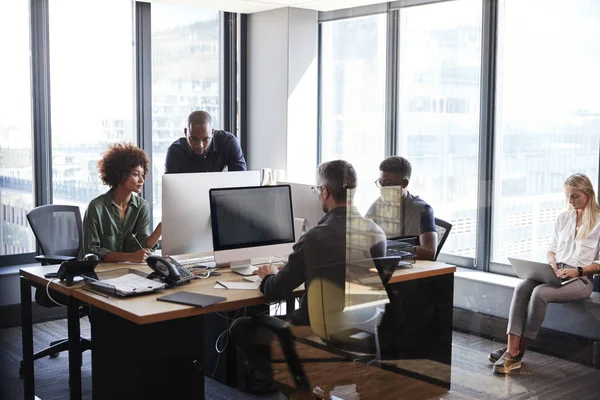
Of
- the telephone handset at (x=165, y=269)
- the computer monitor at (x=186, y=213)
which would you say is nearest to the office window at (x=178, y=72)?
the computer monitor at (x=186, y=213)

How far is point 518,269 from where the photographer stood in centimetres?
417

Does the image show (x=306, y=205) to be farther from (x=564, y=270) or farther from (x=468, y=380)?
(x=564, y=270)

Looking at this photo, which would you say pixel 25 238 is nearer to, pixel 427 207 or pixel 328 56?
pixel 328 56

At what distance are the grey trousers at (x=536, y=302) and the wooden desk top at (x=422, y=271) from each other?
21.1 inches

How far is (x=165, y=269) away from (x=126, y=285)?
195mm

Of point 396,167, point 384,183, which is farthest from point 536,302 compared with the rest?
point 384,183

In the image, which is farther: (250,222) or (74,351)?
(250,222)

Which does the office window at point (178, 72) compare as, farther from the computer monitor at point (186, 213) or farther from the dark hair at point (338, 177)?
the dark hair at point (338, 177)

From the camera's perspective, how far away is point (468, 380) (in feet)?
11.1

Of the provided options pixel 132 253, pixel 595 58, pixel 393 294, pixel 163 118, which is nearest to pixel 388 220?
pixel 393 294

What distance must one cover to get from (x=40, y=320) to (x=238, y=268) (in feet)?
6.57

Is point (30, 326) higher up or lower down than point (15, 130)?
lower down

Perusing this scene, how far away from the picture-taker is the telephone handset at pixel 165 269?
3.24m

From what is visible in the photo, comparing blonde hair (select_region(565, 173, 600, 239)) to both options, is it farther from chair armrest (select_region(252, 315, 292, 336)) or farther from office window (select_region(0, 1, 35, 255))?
office window (select_region(0, 1, 35, 255))
